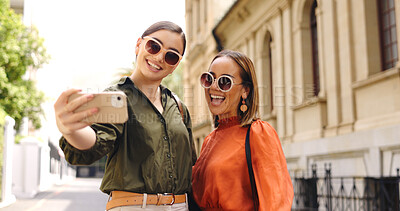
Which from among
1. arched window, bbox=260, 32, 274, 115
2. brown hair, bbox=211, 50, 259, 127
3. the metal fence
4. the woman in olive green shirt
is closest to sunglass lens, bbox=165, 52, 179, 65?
the woman in olive green shirt

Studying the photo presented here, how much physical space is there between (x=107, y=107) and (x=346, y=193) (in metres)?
9.94

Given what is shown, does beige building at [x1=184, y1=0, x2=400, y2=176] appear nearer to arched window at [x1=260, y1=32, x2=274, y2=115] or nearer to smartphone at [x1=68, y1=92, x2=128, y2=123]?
arched window at [x1=260, y1=32, x2=274, y2=115]

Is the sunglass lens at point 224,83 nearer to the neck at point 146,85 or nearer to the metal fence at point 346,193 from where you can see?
the neck at point 146,85

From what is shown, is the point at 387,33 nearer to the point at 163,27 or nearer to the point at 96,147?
the point at 163,27

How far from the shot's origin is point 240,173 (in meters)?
2.73

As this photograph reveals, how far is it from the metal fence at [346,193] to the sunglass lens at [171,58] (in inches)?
263

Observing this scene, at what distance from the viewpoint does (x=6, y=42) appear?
23953 mm

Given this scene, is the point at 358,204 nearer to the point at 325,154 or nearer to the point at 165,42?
the point at 325,154

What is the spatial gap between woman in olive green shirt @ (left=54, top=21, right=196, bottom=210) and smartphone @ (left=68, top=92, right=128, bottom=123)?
376 mm

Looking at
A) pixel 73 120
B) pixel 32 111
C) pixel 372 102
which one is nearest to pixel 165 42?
pixel 73 120

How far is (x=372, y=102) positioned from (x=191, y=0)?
84.4ft

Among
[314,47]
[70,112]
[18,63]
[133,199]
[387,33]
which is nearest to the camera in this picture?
[70,112]

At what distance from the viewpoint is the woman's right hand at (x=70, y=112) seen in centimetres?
178

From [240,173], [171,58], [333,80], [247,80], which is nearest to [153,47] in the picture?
[171,58]
